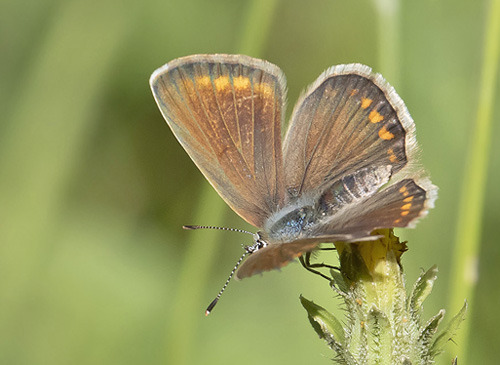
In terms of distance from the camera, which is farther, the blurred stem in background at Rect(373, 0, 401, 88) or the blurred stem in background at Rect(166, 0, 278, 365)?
the blurred stem in background at Rect(373, 0, 401, 88)

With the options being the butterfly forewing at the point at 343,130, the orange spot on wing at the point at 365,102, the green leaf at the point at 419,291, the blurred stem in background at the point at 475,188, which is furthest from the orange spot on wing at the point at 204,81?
the blurred stem in background at the point at 475,188

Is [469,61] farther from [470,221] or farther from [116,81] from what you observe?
[116,81]

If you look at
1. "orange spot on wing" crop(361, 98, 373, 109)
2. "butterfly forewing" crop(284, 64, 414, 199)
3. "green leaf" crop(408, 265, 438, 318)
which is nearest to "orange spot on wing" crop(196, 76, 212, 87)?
"butterfly forewing" crop(284, 64, 414, 199)

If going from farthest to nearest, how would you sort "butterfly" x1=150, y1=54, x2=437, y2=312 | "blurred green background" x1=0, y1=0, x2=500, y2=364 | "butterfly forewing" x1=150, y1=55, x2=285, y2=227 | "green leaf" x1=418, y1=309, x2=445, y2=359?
"blurred green background" x1=0, y1=0, x2=500, y2=364, "butterfly forewing" x1=150, y1=55, x2=285, y2=227, "butterfly" x1=150, y1=54, x2=437, y2=312, "green leaf" x1=418, y1=309, x2=445, y2=359

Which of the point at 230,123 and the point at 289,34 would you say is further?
the point at 289,34

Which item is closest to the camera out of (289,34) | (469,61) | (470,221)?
(470,221)

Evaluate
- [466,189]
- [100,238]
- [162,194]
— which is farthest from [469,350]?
[100,238]

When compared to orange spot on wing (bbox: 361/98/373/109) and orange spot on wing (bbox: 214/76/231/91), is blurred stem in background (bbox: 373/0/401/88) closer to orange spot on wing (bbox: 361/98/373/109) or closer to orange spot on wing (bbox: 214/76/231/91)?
orange spot on wing (bbox: 361/98/373/109)

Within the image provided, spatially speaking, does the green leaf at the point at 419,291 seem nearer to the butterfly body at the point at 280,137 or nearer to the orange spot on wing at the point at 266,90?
the butterfly body at the point at 280,137
